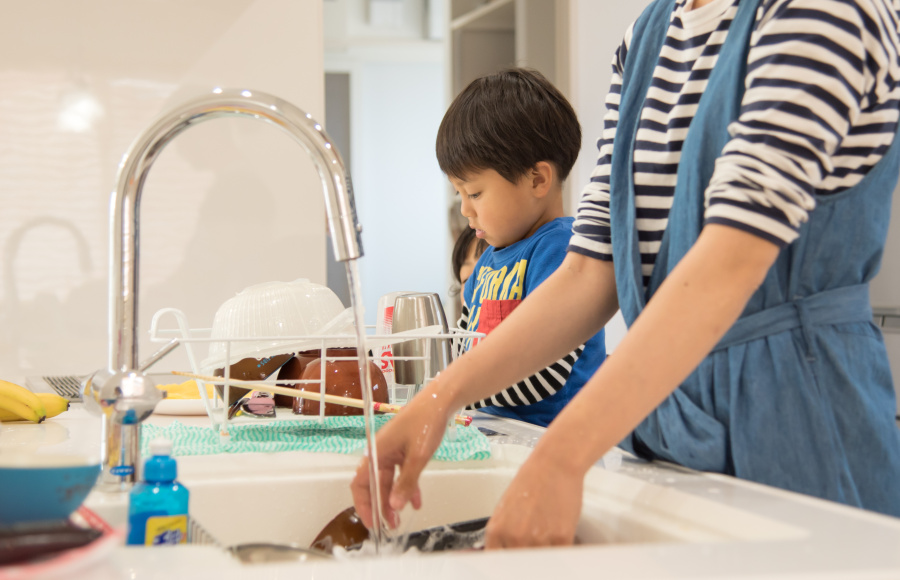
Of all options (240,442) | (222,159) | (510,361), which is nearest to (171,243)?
(222,159)

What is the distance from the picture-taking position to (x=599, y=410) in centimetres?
53

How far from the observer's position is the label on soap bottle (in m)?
0.54

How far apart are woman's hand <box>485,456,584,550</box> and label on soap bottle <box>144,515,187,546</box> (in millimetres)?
206

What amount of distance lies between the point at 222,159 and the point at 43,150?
404 millimetres

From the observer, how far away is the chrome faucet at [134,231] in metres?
0.64

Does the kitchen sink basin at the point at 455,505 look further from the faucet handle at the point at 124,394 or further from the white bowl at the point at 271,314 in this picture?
the white bowl at the point at 271,314

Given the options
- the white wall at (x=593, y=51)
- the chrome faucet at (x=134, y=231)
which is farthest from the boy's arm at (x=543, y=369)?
the white wall at (x=593, y=51)

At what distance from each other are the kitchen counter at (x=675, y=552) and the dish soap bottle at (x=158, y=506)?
0.29ft

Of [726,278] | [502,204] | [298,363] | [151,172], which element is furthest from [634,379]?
[151,172]

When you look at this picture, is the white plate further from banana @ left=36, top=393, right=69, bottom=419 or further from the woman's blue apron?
the woman's blue apron

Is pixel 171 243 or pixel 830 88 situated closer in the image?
pixel 830 88

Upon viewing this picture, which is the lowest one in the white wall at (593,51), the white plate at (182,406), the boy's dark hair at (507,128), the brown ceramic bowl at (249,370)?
the white plate at (182,406)

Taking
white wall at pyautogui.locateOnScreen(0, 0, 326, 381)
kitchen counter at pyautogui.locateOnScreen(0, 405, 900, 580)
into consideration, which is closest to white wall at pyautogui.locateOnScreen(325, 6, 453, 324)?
white wall at pyautogui.locateOnScreen(0, 0, 326, 381)

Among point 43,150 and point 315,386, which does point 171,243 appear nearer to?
point 43,150
